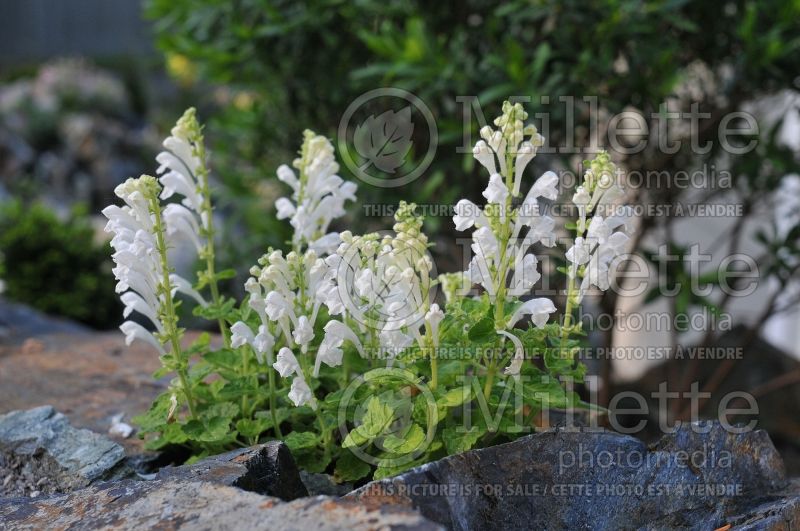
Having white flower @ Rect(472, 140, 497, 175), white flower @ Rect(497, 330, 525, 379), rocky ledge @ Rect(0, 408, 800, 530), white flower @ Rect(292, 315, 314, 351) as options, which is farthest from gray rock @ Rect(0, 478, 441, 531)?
white flower @ Rect(472, 140, 497, 175)

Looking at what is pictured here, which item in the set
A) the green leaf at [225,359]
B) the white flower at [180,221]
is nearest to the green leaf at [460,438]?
the green leaf at [225,359]

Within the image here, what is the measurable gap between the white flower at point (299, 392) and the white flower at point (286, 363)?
4 cm

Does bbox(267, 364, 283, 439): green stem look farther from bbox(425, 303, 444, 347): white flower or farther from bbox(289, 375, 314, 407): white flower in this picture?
bbox(425, 303, 444, 347): white flower

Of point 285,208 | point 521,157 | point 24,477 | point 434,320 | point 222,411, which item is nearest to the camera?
point 434,320

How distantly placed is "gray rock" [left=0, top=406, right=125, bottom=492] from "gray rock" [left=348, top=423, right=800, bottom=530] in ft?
3.59

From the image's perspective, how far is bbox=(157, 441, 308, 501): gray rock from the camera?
2225mm

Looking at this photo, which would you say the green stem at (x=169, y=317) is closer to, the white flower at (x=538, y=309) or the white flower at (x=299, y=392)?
the white flower at (x=299, y=392)

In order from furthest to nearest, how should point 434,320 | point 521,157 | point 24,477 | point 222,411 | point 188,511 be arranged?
point 24,477 → point 222,411 → point 521,157 → point 434,320 → point 188,511

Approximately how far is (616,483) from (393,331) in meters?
0.72

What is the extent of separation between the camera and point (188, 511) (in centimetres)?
201

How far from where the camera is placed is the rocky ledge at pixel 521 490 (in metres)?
2.04

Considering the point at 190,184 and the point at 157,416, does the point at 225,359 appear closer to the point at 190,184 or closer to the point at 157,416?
the point at 157,416

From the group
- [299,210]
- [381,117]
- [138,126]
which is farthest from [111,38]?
[299,210]

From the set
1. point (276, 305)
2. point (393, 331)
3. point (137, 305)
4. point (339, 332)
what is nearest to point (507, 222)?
point (393, 331)
